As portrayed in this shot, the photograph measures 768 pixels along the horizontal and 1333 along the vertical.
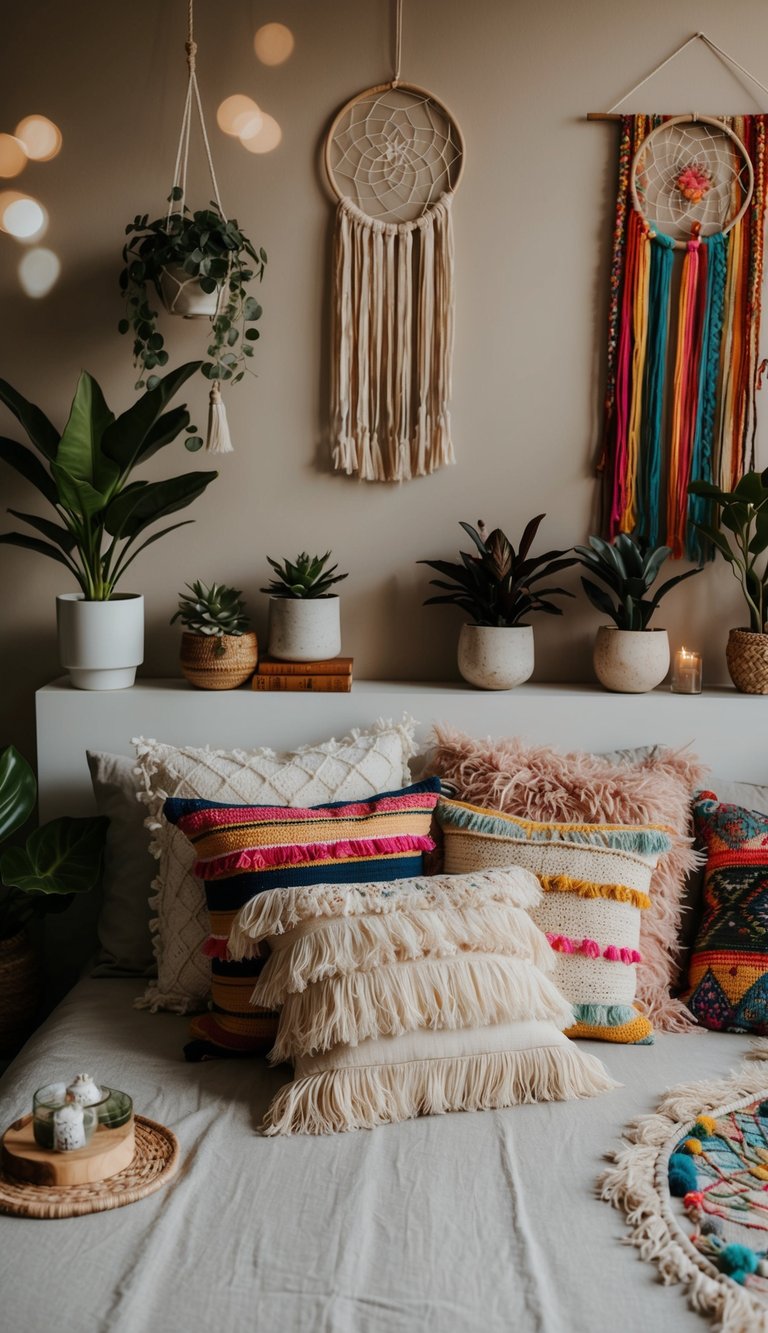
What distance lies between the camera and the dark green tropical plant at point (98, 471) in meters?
2.12

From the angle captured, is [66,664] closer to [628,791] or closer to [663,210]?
[628,791]

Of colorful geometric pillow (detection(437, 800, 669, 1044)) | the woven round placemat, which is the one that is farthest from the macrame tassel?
the woven round placemat

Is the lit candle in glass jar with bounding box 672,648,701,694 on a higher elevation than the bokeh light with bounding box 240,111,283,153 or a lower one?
lower

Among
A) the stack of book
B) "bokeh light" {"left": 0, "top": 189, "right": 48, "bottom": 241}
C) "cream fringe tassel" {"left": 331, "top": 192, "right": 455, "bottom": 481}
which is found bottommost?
the stack of book

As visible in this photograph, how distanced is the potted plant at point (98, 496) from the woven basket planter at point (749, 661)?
45.5 inches

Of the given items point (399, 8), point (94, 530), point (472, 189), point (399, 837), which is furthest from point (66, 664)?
point (399, 8)

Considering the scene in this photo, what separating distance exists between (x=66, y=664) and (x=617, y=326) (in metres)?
1.39

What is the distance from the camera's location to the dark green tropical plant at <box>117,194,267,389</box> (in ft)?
7.04

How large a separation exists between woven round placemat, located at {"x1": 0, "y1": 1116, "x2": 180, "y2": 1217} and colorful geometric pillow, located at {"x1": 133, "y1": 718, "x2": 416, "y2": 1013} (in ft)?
1.45

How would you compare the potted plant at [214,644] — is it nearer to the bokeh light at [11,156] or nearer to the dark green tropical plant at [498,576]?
the dark green tropical plant at [498,576]

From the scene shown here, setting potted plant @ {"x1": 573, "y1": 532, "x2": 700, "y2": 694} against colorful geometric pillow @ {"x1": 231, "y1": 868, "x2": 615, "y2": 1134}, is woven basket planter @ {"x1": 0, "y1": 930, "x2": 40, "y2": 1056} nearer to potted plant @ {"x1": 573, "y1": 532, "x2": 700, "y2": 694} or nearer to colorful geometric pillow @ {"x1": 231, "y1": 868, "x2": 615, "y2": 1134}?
colorful geometric pillow @ {"x1": 231, "y1": 868, "x2": 615, "y2": 1134}

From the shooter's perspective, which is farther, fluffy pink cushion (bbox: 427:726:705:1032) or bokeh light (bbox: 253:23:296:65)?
bokeh light (bbox: 253:23:296:65)

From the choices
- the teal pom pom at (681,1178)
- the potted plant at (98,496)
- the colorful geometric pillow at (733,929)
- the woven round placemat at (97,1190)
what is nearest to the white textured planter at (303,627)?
the potted plant at (98,496)

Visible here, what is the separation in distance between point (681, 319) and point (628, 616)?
2.18ft
